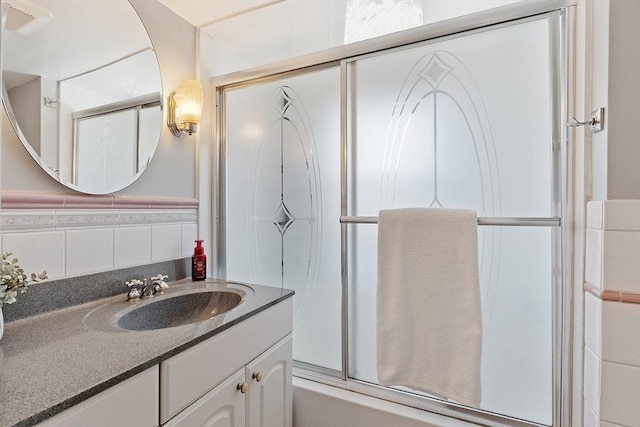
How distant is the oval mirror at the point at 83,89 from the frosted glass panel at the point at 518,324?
1.36m

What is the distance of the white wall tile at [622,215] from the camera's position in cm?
76

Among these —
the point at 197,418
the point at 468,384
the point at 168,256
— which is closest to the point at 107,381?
the point at 197,418

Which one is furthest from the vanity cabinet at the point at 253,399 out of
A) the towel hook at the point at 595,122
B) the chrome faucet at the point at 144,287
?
→ the towel hook at the point at 595,122

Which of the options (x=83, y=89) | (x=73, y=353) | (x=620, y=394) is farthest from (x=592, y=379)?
(x=83, y=89)

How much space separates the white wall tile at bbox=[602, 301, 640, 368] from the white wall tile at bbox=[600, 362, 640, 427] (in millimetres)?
22

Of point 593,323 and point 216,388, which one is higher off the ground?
point 593,323

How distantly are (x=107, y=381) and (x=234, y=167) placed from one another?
1.23 meters

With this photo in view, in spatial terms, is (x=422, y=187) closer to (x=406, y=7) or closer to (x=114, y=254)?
(x=406, y=7)

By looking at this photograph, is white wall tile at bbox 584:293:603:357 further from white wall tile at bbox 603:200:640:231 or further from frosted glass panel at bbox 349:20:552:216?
frosted glass panel at bbox 349:20:552:216

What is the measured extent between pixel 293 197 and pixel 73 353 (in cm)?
100

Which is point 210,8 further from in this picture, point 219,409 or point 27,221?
point 219,409

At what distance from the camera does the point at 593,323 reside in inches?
34.3

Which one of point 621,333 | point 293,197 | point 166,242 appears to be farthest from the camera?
point 293,197

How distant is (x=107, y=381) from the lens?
0.61m
